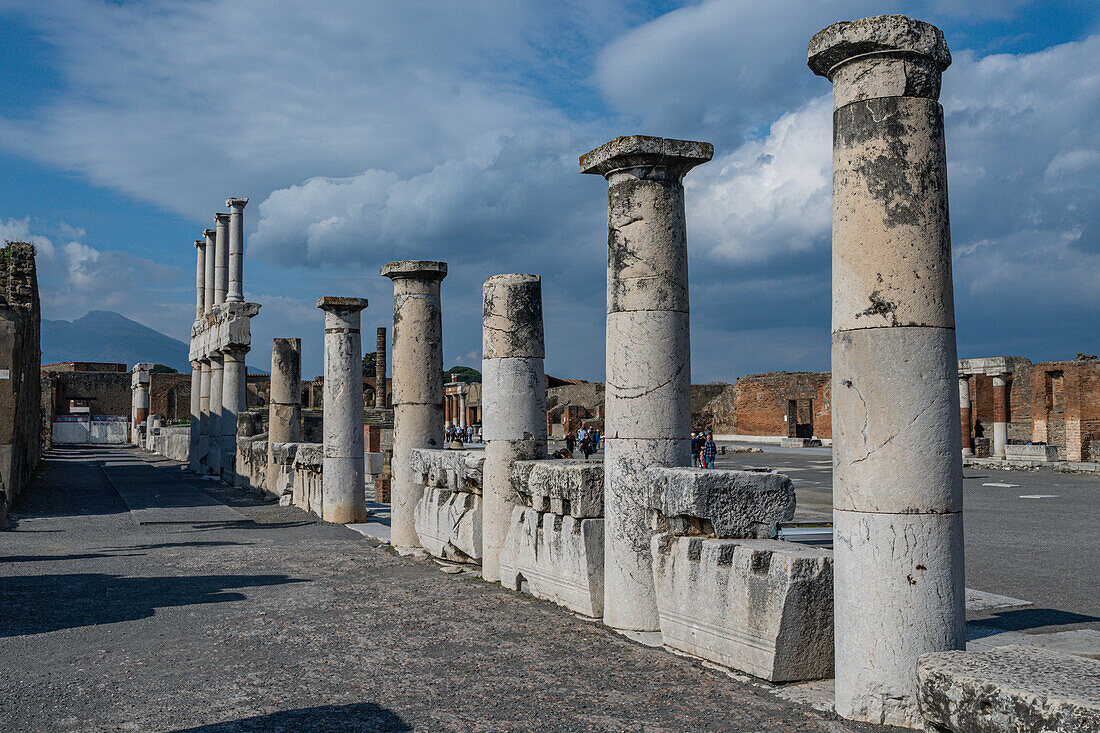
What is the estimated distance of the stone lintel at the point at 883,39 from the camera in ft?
14.1

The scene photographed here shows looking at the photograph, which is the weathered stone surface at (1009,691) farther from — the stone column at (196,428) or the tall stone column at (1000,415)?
the tall stone column at (1000,415)

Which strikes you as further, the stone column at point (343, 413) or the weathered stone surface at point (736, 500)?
the stone column at point (343, 413)

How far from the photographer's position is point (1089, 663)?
3.77m

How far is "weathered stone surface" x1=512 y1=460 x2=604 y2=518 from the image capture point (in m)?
6.92

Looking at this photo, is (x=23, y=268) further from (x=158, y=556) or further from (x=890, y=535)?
(x=890, y=535)

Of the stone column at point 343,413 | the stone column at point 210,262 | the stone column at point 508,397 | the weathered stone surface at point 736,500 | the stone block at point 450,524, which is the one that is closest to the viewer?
the weathered stone surface at point 736,500

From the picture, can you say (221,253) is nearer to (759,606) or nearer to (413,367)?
(413,367)

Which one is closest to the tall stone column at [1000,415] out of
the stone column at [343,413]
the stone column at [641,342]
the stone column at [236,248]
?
the stone column at [343,413]

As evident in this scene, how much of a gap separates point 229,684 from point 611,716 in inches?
87.2

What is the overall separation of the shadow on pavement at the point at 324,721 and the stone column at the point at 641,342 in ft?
7.18

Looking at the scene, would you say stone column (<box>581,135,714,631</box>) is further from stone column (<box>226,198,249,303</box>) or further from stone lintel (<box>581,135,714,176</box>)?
stone column (<box>226,198,249,303</box>)

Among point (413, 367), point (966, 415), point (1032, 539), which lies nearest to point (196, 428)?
point (413, 367)

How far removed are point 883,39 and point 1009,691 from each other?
288cm

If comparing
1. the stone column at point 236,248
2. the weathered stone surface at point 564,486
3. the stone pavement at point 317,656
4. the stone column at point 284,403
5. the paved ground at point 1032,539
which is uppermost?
the stone column at point 236,248
